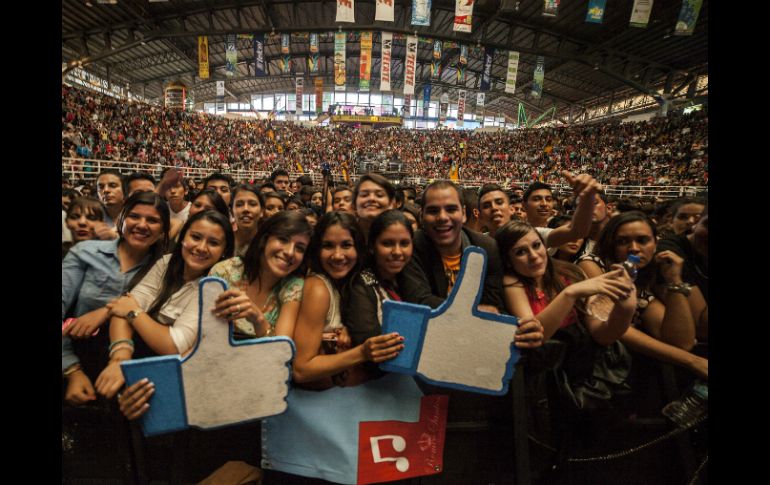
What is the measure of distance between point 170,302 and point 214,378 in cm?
62

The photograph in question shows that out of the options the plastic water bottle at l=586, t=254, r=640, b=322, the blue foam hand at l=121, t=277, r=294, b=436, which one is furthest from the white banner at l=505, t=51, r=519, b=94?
the blue foam hand at l=121, t=277, r=294, b=436

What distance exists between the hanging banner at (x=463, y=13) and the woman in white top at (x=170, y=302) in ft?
51.6

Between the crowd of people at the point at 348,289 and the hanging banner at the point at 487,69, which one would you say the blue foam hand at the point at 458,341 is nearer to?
the crowd of people at the point at 348,289

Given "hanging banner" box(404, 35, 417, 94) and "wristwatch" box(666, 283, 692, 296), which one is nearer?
"wristwatch" box(666, 283, 692, 296)

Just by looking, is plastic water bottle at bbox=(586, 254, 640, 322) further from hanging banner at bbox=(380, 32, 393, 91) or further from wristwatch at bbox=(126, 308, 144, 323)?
hanging banner at bbox=(380, 32, 393, 91)

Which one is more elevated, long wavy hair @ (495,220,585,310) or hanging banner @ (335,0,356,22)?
hanging banner @ (335,0,356,22)

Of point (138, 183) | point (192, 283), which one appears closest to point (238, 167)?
point (138, 183)

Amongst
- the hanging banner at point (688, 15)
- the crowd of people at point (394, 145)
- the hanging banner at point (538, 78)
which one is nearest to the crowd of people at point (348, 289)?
the crowd of people at point (394, 145)

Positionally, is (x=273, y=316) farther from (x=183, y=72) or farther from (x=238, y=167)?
(x=183, y=72)

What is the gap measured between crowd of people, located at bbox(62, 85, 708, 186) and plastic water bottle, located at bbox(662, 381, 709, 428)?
1411cm

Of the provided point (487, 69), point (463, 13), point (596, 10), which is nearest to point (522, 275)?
point (463, 13)

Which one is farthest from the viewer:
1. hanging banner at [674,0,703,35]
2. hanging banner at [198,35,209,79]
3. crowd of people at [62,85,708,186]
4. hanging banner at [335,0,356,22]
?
hanging banner at [198,35,209,79]

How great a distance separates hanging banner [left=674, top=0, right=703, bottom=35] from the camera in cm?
1254

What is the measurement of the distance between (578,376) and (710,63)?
1.82 meters
